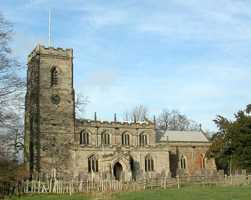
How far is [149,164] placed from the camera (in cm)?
5706

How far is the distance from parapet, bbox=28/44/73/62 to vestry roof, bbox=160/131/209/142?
17.4 meters

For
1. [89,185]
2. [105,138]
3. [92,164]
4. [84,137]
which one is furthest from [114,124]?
[89,185]

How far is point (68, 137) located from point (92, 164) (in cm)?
400

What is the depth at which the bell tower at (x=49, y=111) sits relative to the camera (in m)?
52.1

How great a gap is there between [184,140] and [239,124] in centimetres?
1767

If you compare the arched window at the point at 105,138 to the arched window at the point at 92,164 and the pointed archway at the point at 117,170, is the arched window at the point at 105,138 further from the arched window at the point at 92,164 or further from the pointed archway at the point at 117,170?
the pointed archway at the point at 117,170

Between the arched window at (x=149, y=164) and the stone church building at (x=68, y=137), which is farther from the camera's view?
the arched window at (x=149, y=164)

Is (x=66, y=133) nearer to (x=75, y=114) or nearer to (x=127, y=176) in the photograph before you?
(x=75, y=114)

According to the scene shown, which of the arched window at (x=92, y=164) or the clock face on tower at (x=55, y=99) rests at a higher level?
the clock face on tower at (x=55, y=99)

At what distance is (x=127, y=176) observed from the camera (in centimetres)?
5062

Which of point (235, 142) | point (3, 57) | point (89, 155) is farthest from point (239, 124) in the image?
point (3, 57)

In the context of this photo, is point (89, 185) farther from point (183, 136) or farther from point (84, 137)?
point (183, 136)

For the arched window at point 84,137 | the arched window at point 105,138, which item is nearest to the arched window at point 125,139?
the arched window at point 105,138

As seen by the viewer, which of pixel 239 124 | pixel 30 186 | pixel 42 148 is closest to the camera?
pixel 30 186
